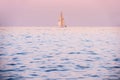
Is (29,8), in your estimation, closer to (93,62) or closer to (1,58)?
(1,58)

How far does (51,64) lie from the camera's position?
337 centimetres

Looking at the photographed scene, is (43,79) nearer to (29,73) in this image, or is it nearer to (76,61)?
(29,73)

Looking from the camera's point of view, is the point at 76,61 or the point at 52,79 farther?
the point at 76,61

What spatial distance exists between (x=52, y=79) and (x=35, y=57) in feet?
2.01

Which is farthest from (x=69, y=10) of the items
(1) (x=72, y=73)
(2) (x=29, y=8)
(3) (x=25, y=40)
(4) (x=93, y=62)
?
(3) (x=25, y=40)

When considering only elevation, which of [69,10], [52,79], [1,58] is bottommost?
[52,79]

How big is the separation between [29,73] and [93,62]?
0.92m

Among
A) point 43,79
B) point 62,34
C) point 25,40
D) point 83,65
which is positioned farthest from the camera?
point 62,34

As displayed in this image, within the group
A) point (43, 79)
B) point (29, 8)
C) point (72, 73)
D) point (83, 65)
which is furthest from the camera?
point (83, 65)

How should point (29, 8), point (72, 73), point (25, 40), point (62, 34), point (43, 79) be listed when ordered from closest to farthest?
point (29, 8) < point (43, 79) < point (72, 73) < point (25, 40) < point (62, 34)

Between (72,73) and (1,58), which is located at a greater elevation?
(1,58)

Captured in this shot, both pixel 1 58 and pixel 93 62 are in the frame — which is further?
pixel 93 62

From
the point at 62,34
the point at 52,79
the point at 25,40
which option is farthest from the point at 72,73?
the point at 62,34

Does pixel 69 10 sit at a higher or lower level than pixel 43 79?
higher
